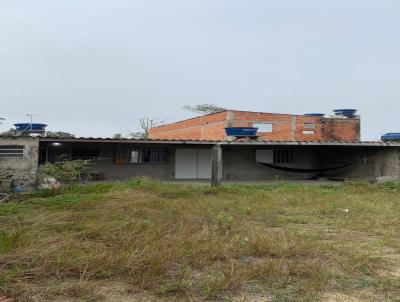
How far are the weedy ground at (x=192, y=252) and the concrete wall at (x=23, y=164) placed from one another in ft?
16.4

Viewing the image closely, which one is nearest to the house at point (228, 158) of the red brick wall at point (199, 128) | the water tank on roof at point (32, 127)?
the water tank on roof at point (32, 127)

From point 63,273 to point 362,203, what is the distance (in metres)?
10.5

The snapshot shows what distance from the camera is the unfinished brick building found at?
1211 inches

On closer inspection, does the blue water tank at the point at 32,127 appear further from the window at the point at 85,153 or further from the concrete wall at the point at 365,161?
the concrete wall at the point at 365,161

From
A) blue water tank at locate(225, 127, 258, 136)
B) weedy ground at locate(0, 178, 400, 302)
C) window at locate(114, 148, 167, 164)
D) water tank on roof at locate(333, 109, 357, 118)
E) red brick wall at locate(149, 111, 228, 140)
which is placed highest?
water tank on roof at locate(333, 109, 357, 118)

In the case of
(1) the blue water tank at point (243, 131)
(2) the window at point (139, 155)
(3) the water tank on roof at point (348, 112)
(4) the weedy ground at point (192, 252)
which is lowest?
(4) the weedy ground at point (192, 252)

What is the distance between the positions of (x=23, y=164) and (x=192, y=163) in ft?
29.1

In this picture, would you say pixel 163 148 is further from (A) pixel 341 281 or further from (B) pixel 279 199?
(A) pixel 341 281

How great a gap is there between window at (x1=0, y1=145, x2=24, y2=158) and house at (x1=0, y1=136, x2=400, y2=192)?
68.6 inches

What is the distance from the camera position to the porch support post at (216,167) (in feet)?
58.7

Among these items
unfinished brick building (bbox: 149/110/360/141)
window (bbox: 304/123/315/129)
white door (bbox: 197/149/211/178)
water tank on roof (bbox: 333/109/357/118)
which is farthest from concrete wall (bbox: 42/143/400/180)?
water tank on roof (bbox: 333/109/357/118)

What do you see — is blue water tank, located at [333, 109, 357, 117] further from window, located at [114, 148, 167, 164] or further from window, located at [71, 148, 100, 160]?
window, located at [71, 148, 100, 160]

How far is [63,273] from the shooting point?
5156mm

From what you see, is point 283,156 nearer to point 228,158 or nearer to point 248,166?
point 248,166
